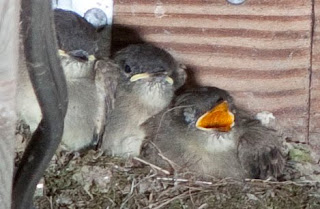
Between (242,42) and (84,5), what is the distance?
0.54m

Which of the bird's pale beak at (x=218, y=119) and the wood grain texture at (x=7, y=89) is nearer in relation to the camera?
the wood grain texture at (x=7, y=89)

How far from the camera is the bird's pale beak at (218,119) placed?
10.7ft

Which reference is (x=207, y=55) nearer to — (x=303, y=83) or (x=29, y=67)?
(x=303, y=83)

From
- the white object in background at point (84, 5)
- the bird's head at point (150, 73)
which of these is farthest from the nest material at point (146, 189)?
the white object in background at point (84, 5)

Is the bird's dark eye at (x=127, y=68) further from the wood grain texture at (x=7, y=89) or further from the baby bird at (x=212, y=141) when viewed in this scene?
the wood grain texture at (x=7, y=89)

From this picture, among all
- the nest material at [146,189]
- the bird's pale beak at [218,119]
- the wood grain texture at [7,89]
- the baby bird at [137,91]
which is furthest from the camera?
the baby bird at [137,91]

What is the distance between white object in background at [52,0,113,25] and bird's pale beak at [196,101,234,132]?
470 millimetres

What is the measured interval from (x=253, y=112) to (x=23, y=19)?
5.46 ft

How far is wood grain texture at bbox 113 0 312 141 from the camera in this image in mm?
3432

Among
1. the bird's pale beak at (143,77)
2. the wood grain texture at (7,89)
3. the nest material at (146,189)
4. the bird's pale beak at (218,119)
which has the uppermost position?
the wood grain texture at (7,89)

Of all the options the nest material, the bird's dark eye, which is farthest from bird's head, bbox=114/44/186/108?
the nest material

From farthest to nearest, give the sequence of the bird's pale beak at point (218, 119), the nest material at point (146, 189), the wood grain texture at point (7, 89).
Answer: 1. the bird's pale beak at point (218, 119)
2. the nest material at point (146, 189)
3. the wood grain texture at point (7, 89)

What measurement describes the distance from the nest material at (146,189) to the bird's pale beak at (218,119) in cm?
18

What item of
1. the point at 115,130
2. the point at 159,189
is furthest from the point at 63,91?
the point at 115,130
